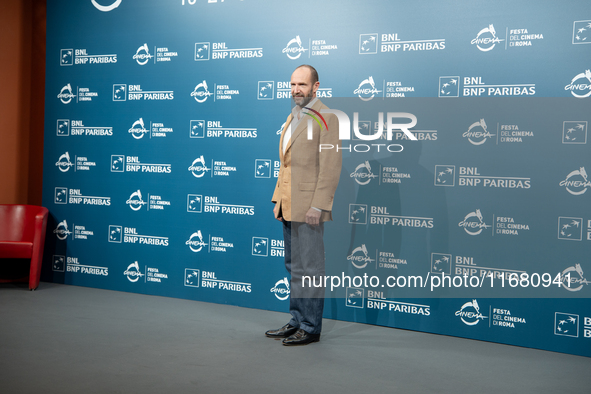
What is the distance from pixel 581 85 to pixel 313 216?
1.96 metres

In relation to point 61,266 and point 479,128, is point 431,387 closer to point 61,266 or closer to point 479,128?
point 479,128

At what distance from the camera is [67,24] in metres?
5.09

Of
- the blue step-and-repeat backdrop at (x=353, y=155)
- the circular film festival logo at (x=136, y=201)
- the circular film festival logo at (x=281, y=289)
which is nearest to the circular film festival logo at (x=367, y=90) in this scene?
the blue step-and-repeat backdrop at (x=353, y=155)

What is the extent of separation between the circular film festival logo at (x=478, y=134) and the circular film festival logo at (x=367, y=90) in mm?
749

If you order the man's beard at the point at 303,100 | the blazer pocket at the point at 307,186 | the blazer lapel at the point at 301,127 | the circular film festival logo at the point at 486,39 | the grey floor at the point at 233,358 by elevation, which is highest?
the circular film festival logo at the point at 486,39

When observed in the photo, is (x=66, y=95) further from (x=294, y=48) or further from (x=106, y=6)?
(x=294, y=48)

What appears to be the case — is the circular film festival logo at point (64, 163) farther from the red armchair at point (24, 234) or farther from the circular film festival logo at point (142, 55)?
the circular film festival logo at point (142, 55)

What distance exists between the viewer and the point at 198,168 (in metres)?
4.56

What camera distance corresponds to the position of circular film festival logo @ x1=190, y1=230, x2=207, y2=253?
14.9 feet

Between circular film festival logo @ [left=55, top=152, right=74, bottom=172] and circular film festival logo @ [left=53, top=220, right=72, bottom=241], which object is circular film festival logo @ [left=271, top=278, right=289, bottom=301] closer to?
circular film festival logo @ [left=53, top=220, right=72, bottom=241]

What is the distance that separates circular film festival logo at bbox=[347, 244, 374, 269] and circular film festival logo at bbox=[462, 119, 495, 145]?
1132 millimetres

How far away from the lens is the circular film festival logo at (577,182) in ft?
10.9

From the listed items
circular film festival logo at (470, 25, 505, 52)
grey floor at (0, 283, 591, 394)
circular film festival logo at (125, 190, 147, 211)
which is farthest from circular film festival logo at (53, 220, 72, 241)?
circular film festival logo at (470, 25, 505, 52)

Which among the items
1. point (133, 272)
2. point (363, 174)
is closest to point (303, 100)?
point (363, 174)
